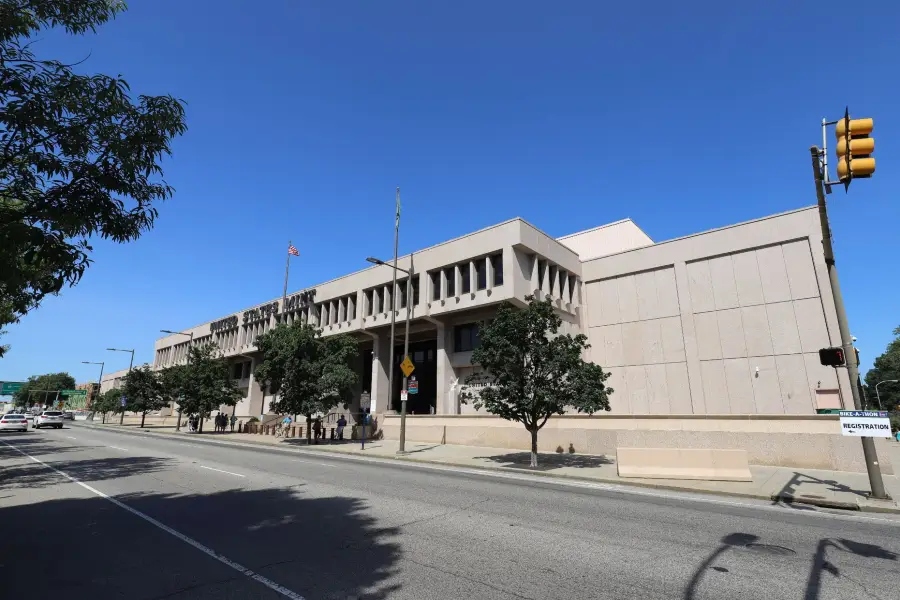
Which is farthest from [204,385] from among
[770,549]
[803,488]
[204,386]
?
[770,549]

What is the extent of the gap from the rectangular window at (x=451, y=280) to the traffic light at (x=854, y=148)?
79.4 feet

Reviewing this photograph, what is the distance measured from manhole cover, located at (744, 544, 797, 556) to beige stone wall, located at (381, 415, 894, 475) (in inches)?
403

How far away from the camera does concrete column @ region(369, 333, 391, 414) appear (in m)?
34.1

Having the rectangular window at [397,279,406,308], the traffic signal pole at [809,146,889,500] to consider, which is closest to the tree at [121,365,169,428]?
the rectangular window at [397,279,406,308]

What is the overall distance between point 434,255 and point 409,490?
22.7 m

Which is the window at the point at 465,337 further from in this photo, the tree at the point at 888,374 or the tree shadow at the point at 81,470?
the tree at the point at 888,374

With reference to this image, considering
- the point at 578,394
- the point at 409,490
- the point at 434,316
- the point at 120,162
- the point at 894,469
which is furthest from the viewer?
the point at 434,316

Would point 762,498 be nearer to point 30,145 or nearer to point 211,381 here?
point 30,145

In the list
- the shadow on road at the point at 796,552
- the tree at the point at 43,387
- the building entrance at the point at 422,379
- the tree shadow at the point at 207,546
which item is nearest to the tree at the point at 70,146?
the tree shadow at the point at 207,546

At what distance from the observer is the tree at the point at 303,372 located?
2723cm

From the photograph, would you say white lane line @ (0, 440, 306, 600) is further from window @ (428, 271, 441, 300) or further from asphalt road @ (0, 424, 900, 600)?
window @ (428, 271, 441, 300)

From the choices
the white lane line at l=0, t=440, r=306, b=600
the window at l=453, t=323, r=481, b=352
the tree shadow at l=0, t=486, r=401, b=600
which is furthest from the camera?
the window at l=453, t=323, r=481, b=352

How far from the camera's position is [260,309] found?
167ft

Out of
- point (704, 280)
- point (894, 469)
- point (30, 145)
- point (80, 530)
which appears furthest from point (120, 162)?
point (704, 280)
